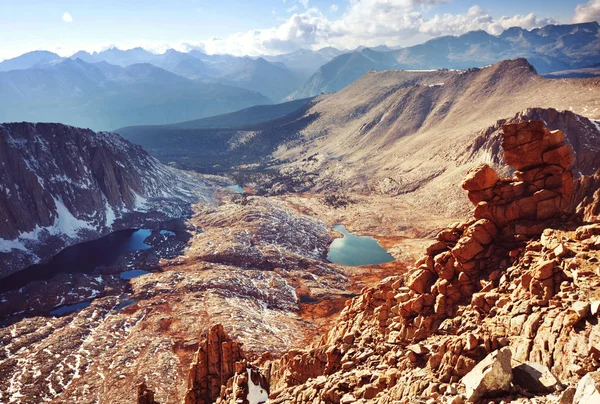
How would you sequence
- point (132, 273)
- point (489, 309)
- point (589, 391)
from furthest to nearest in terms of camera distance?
point (132, 273) < point (489, 309) < point (589, 391)

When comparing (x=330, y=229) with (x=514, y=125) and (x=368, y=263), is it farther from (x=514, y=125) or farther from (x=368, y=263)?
(x=514, y=125)

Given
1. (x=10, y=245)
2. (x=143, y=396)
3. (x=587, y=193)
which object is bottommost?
(x=10, y=245)

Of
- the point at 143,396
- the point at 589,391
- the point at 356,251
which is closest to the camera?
the point at 589,391

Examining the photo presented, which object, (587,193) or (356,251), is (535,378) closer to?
(587,193)

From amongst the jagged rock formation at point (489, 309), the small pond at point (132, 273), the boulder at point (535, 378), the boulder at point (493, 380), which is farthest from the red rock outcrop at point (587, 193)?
the small pond at point (132, 273)

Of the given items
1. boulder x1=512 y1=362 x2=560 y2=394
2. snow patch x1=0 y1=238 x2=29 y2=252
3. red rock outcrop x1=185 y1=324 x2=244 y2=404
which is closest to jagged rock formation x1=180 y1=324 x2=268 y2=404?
red rock outcrop x1=185 y1=324 x2=244 y2=404

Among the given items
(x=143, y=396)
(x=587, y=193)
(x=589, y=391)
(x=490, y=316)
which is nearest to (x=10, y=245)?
(x=143, y=396)

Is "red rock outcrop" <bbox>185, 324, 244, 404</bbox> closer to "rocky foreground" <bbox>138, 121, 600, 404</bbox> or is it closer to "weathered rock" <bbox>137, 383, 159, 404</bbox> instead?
"rocky foreground" <bbox>138, 121, 600, 404</bbox>

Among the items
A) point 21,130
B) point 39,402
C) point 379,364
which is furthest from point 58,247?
point 379,364
